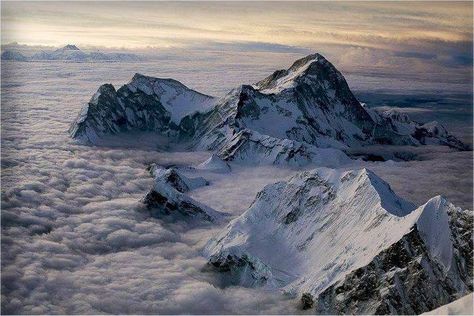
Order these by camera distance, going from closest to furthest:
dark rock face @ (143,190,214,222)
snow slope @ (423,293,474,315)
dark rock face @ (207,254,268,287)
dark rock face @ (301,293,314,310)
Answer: snow slope @ (423,293,474,315) → dark rock face @ (301,293,314,310) → dark rock face @ (207,254,268,287) → dark rock face @ (143,190,214,222)

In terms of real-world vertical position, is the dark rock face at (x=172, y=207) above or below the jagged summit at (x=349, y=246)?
below

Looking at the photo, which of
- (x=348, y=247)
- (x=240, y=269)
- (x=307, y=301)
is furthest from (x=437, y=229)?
(x=240, y=269)

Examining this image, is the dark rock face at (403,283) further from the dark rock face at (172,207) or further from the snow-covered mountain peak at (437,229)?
the dark rock face at (172,207)

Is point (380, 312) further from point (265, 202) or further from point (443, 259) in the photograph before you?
point (265, 202)

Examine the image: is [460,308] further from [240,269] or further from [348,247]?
[240,269]

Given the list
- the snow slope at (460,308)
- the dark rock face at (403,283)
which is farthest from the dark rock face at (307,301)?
the snow slope at (460,308)

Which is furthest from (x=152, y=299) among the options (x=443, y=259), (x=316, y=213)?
(x=443, y=259)

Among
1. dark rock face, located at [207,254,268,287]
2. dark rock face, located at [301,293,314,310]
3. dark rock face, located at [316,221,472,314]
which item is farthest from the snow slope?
dark rock face, located at [207,254,268,287]

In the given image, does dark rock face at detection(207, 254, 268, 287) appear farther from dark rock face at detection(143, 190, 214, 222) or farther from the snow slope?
the snow slope
